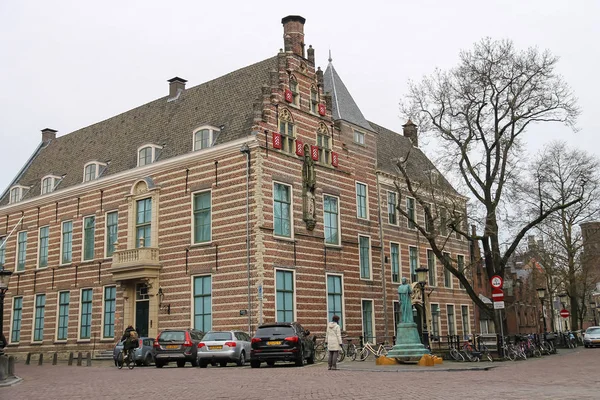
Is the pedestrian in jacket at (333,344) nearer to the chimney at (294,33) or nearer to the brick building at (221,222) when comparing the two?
the brick building at (221,222)

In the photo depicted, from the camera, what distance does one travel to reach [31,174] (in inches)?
1610

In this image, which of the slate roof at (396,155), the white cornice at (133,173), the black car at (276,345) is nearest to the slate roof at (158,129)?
the white cornice at (133,173)

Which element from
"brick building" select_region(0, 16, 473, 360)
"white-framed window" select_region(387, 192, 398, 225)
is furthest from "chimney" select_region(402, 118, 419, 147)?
"white-framed window" select_region(387, 192, 398, 225)

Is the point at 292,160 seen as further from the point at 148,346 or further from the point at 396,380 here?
the point at 396,380

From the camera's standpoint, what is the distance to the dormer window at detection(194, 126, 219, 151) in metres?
29.4

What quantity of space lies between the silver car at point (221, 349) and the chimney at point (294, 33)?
1460cm

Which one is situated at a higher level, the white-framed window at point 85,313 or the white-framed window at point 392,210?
the white-framed window at point 392,210

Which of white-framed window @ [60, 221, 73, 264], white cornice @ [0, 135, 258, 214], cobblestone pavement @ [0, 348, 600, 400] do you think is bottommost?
cobblestone pavement @ [0, 348, 600, 400]

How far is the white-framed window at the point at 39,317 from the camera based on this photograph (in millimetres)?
35281

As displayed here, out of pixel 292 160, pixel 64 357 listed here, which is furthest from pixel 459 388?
pixel 64 357

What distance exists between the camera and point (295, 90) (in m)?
30.2

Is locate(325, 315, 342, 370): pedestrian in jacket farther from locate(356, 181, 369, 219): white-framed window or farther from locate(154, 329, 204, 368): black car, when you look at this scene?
locate(356, 181, 369, 219): white-framed window

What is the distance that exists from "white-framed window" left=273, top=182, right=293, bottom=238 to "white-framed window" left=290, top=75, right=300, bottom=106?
4.34m

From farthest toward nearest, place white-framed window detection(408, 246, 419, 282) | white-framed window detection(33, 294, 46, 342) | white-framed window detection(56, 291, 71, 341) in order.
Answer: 1. white-framed window detection(408, 246, 419, 282)
2. white-framed window detection(33, 294, 46, 342)
3. white-framed window detection(56, 291, 71, 341)
